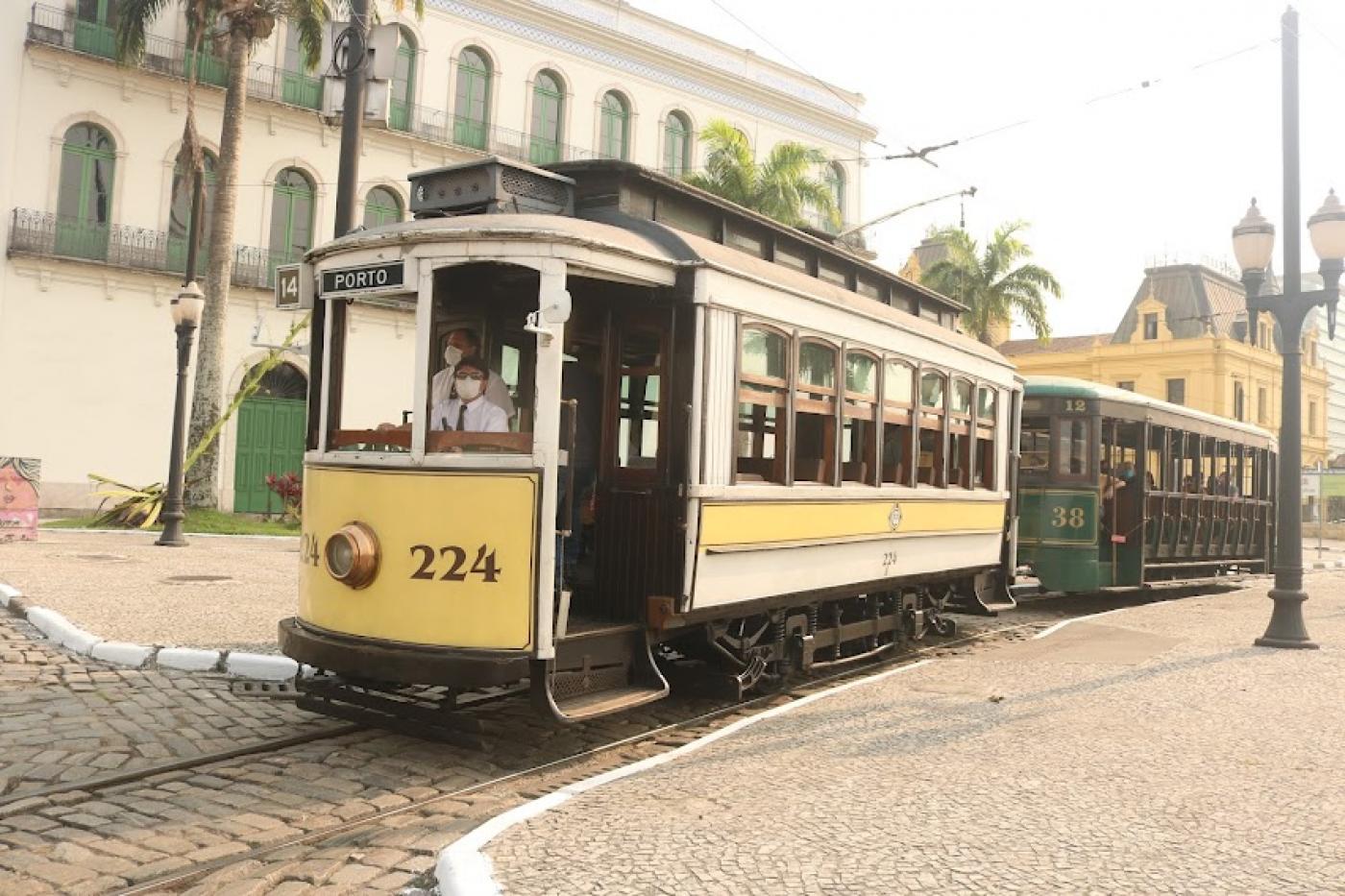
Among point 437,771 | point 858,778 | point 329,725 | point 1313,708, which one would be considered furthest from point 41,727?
point 1313,708

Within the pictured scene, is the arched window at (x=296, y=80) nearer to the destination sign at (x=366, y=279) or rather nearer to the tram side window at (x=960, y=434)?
the tram side window at (x=960, y=434)

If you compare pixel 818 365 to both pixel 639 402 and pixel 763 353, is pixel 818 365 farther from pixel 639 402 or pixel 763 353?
pixel 639 402

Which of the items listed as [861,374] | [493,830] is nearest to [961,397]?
[861,374]

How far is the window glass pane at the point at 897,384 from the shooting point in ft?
28.2

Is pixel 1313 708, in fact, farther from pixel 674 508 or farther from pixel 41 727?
pixel 41 727

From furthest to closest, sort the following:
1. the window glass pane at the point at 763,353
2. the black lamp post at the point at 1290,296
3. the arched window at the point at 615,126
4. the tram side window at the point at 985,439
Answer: the arched window at the point at 615,126 → the tram side window at the point at 985,439 → the black lamp post at the point at 1290,296 → the window glass pane at the point at 763,353

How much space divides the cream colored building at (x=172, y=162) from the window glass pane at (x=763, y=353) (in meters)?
12.9

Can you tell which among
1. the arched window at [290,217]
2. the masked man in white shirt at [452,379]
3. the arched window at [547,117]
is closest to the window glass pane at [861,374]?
the masked man in white shirt at [452,379]

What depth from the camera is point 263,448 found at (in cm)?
2502

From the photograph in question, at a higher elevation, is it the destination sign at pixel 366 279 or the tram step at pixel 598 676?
the destination sign at pixel 366 279

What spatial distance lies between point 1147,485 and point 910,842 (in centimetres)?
1186

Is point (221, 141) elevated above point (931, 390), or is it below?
above

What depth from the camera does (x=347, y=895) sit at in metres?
3.98

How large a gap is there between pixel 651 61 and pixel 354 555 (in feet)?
90.2
